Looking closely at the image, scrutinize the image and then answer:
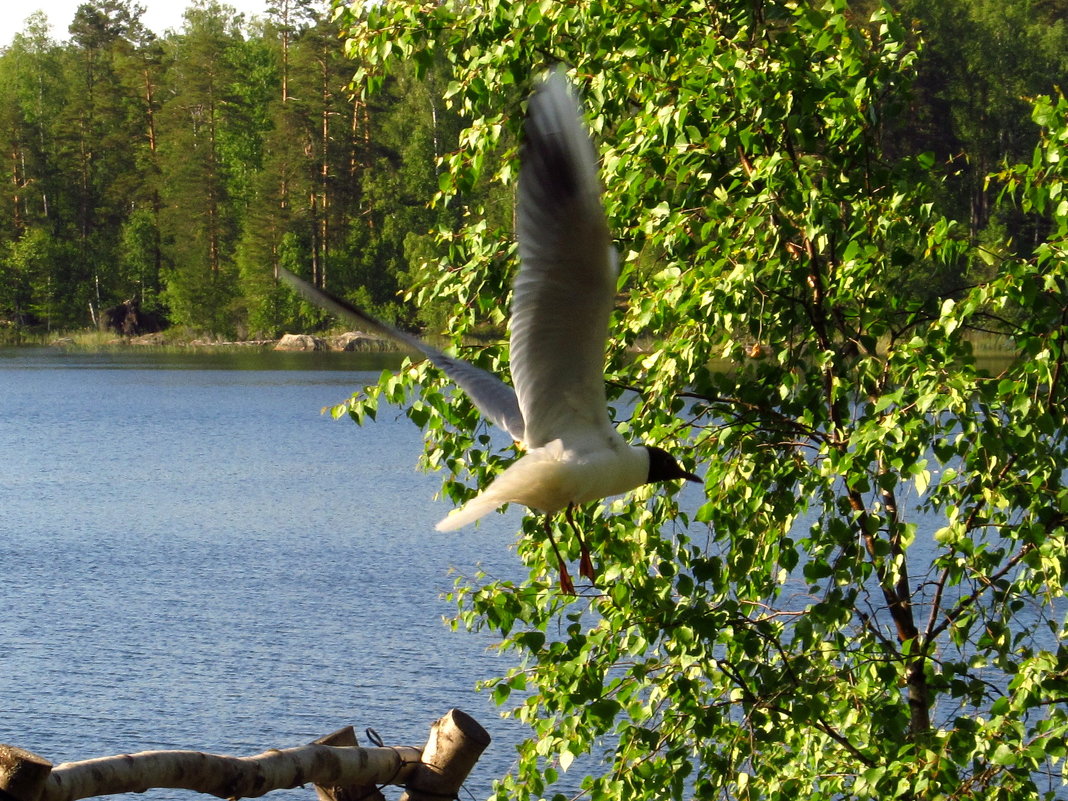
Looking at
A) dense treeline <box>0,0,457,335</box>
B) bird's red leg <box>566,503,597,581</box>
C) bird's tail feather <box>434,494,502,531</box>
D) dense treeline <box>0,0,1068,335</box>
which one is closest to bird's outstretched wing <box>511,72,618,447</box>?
bird's tail feather <box>434,494,502,531</box>

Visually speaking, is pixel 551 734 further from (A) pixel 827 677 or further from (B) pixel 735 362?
(B) pixel 735 362

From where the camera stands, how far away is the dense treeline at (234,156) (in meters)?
60.1

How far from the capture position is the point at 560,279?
4609 millimetres

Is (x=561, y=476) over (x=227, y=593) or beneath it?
over

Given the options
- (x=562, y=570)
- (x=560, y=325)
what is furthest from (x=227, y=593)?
(x=560, y=325)

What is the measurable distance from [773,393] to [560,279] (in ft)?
4.86

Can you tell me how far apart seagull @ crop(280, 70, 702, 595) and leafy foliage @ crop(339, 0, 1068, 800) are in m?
0.47

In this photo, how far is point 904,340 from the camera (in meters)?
5.81

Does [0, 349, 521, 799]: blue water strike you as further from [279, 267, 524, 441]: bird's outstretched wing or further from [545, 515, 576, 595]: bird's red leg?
[279, 267, 524, 441]: bird's outstretched wing

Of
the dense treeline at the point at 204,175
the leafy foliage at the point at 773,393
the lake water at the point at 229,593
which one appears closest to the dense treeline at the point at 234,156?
the dense treeline at the point at 204,175

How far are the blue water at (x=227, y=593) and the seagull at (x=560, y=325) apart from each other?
497 centimetres

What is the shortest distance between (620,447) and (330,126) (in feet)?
211

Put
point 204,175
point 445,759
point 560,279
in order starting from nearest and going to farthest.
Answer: point 560,279
point 445,759
point 204,175

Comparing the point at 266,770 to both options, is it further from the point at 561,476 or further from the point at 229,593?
the point at 229,593
